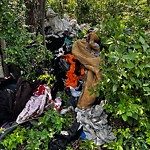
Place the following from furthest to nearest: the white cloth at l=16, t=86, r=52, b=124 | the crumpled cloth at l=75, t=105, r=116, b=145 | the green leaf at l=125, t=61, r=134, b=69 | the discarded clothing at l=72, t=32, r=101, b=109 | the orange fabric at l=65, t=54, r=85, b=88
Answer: the orange fabric at l=65, t=54, r=85, b=88 → the discarded clothing at l=72, t=32, r=101, b=109 → the white cloth at l=16, t=86, r=52, b=124 → the crumpled cloth at l=75, t=105, r=116, b=145 → the green leaf at l=125, t=61, r=134, b=69

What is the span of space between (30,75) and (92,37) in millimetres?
898

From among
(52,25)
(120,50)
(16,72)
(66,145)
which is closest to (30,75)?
(16,72)

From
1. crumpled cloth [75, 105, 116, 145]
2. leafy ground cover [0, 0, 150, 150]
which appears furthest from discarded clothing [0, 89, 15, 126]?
crumpled cloth [75, 105, 116, 145]

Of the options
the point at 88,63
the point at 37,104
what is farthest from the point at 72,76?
the point at 37,104

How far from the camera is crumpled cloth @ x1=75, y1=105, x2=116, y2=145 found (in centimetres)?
212

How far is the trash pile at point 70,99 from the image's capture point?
2.17 metres

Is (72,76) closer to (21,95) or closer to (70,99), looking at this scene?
(70,99)

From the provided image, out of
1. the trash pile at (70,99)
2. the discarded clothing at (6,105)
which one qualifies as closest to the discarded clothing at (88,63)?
the trash pile at (70,99)

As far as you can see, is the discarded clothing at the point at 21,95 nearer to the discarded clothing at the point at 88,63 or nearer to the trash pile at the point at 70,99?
the trash pile at the point at 70,99

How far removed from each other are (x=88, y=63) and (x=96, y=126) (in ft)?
2.43

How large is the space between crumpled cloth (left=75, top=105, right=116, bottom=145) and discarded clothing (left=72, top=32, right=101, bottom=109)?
0.13 m

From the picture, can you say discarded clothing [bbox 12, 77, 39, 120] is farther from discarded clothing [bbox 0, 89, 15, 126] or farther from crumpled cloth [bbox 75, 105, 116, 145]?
crumpled cloth [bbox 75, 105, 116, 145]

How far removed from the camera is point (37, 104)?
2.35 metres

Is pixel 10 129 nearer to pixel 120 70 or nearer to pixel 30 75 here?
pixel 30 75
